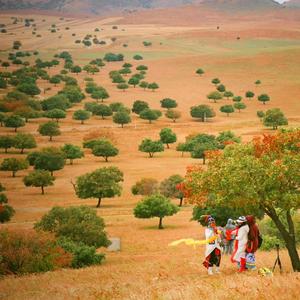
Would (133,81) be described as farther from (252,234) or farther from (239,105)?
(252,234)

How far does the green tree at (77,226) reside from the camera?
108 feet

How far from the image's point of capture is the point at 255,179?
1742 cm

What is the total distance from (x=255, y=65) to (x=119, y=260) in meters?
140

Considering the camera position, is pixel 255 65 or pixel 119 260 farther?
pixel 255 65

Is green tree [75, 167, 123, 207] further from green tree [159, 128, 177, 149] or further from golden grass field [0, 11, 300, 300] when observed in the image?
green tree [159, 128, 177, 149]

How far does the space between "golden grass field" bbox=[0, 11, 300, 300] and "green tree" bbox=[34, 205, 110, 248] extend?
1.34 m

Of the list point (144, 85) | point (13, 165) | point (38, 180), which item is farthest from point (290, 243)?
point (144, 85)

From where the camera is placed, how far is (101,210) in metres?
52.8

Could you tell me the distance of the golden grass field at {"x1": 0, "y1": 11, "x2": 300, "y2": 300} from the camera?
14539 mm

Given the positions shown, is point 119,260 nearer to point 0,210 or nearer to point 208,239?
point 208,239

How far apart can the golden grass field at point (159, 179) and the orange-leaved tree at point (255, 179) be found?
226 cm

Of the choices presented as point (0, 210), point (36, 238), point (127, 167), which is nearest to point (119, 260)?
point (36, 238)

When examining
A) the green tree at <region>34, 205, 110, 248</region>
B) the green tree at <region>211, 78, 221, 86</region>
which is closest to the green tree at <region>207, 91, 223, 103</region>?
the green tree at <region>211, 78, 221, 86</region>

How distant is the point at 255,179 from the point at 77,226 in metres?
17.7
